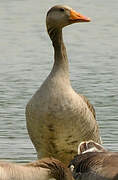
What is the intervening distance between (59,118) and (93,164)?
0.98 metres

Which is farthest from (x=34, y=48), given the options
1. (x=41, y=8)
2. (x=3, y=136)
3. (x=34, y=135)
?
(x=34, y=135)

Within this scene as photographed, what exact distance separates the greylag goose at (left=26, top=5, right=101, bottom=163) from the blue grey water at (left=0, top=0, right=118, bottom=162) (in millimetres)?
1117

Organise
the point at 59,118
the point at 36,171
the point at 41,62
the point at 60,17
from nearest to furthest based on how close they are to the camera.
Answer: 1. the point at 36,171
2. the point at 59,118
3. the point at 60,17
4. the point at 41,62

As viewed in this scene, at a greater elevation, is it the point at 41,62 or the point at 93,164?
the point at 93,164

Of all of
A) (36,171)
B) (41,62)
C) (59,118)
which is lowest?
(41,62)

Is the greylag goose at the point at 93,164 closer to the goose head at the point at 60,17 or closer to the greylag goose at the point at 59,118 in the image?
the greylag goose at the point at 59,118

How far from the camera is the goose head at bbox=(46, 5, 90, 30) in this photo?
36.4 feet

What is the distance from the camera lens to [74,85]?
15719 mm

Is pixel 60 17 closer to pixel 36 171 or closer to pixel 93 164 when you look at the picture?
pixel 93 164

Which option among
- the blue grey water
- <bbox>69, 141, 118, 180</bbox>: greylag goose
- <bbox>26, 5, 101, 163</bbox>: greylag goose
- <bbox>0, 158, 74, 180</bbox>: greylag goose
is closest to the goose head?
<bbox>26, 5, 101, 163</bbox>: greylag goose

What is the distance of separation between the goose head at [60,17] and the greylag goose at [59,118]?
450 mm

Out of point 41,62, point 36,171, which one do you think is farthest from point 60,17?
point 41,62

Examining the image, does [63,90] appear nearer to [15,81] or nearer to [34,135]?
[34,135]

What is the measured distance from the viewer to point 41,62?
17594mm
